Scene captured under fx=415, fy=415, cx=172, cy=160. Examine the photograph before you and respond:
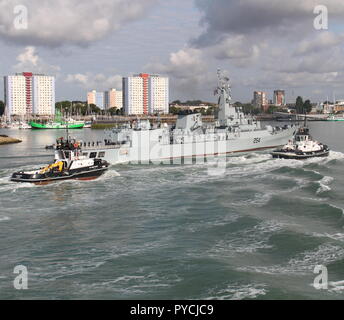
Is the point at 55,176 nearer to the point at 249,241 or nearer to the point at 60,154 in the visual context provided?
the point at 60,154

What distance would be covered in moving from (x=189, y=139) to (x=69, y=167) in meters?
20.4

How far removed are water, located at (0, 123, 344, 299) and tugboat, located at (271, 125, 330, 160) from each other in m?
10.9

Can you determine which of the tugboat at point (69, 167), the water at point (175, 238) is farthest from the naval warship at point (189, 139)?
the water at point (175, 238)

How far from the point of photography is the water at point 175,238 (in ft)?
45.8

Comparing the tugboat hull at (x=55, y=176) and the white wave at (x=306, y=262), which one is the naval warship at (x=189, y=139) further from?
the white wave at (x=306, y=262)

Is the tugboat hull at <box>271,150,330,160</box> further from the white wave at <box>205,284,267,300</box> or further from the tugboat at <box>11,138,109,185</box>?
the white wave at <box>205,284,267,300</box>

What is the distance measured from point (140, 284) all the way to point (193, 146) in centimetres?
3854

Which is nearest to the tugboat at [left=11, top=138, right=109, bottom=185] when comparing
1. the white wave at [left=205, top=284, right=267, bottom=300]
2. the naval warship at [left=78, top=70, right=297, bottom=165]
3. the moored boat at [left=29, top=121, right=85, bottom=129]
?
the naval warship at [left=78, top=70, right=297, bottom=165]

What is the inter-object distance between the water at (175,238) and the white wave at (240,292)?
3 centimetres

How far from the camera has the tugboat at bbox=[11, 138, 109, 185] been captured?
33.1 meters

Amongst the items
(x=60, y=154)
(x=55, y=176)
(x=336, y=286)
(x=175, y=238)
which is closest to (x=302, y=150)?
(x=60, y=154)

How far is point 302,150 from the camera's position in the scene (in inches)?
1789

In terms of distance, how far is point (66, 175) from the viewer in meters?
34.2
